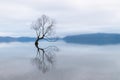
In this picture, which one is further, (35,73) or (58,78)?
(35,73)

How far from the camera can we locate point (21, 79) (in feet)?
32.9

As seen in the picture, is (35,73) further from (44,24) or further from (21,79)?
(44,24)

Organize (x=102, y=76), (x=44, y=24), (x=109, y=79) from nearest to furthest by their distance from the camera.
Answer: (x=109, y=79)
(x=102, y=76)
(x=44, y=24)

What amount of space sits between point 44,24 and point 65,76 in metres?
29.6

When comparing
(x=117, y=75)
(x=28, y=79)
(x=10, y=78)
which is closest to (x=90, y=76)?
(x=117, y=75)

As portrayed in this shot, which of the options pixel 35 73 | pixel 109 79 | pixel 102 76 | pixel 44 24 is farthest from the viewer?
pixel 44 24

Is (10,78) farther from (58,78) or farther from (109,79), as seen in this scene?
(109,79)

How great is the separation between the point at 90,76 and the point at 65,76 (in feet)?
3.43

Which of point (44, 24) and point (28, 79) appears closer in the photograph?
point (28, 79)

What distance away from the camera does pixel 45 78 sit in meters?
10.1

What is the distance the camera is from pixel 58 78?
394 inches

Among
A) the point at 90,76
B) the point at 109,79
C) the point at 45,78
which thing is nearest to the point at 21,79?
the point at 45,78

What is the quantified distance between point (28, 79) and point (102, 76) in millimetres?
3068

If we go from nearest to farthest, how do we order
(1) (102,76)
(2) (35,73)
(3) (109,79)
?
(3) (109,79) < (1) (102,76) < (2) (35,73)
